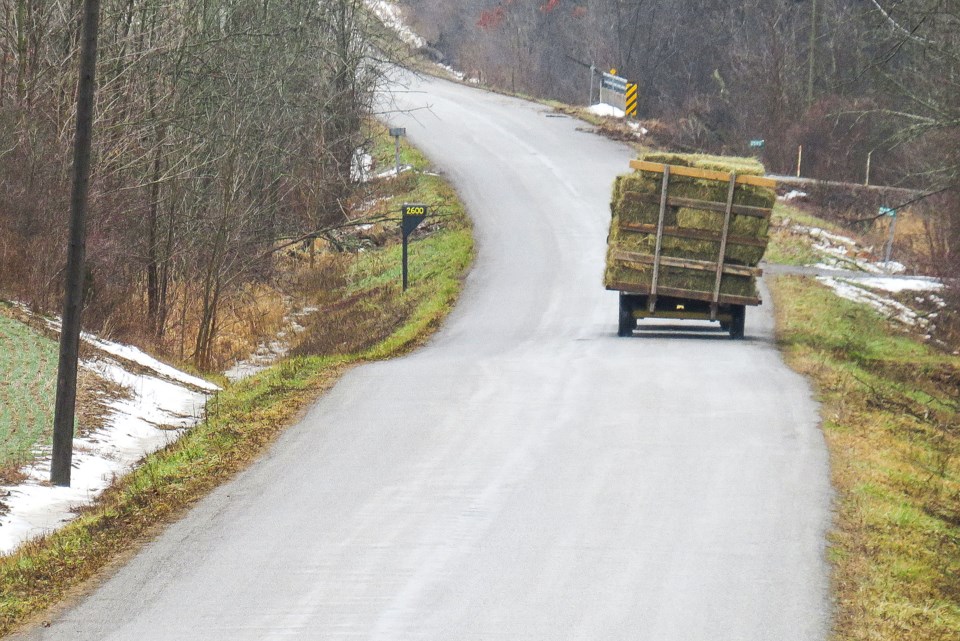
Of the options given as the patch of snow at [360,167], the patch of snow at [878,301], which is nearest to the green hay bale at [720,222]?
the patch of snow at [878,301]

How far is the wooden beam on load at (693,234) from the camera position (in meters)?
18.2

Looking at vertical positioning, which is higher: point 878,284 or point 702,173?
point 702,173

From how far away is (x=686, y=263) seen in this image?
60.6 feet

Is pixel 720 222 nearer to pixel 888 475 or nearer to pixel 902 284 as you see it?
pixel 888 475

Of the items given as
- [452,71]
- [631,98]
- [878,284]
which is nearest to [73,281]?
[878,284]

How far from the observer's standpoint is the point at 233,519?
31.3ft

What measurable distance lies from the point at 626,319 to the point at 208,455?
917 cm

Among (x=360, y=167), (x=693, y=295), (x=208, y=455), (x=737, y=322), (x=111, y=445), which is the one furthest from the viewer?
(x=360, y=167)

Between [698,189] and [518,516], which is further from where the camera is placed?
[698,189]

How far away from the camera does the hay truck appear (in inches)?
714

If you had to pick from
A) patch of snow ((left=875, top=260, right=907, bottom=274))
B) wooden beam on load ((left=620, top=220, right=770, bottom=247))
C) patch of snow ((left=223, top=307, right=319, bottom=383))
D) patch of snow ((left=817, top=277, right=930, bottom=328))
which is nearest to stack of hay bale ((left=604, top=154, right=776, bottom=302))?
wooden beam on load ((left=620, top=220, right=770, bottom=247))

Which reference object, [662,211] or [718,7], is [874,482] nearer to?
[662,211]

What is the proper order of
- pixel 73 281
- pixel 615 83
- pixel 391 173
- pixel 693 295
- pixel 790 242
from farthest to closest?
pixel 615 83 < pixel 391 173 < pixel 790 242 < pixel 693 295 < pixel 73 281

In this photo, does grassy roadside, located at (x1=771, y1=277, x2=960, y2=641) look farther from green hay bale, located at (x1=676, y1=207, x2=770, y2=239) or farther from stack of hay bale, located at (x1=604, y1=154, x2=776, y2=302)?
green hay bale, located at (x1=676, y1=207, x2=770, y2=239)
